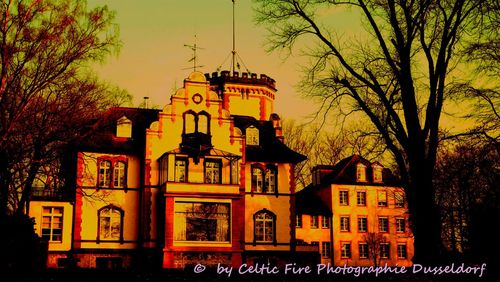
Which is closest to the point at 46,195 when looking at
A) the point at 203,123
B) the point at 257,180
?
the point at 203,123

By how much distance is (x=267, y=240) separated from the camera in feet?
138

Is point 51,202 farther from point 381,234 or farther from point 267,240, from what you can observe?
point 381,234

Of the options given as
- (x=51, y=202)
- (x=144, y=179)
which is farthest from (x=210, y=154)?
(x=51, y=202)

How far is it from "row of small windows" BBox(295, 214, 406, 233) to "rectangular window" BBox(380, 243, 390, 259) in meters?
1.35

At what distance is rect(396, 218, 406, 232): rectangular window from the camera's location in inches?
2319

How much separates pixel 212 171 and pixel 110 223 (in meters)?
7.30

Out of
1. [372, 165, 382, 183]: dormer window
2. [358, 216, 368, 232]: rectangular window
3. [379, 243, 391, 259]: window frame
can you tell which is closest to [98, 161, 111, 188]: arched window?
[358, 216, 368, 232]: rectangular window

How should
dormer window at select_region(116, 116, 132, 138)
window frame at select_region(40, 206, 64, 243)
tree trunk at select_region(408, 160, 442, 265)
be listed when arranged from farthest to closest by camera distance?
1. dormer window at select_region(116, 116, 132, 138)
2. window frame at select_region(40, 206, 64, 243)
3. tree trunk at select_region(408, 160, 442, 265)

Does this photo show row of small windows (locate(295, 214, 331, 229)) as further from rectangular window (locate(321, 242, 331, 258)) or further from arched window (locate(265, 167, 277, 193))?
arched window (locate(265, 167, 277, 193))

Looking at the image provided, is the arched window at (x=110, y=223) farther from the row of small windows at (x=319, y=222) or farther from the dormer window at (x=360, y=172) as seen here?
the dormer window at (x=360, y=172)

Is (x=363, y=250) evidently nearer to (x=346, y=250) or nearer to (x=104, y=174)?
(x=346, y=250)

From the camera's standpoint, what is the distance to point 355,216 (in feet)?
188

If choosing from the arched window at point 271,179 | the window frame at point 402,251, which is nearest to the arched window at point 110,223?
the arched window at point 271,179

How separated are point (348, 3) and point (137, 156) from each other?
23281mm
